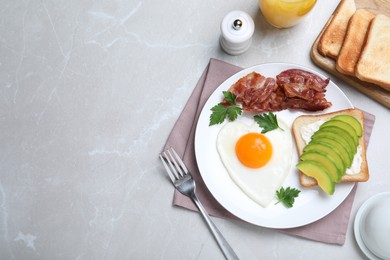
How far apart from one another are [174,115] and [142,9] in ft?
2.10

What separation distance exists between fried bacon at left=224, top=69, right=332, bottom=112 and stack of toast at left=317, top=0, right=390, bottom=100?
7.0 inches

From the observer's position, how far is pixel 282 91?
90.7 inches

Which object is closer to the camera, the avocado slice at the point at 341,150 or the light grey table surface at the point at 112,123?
the avocado slice at the point at 341,150

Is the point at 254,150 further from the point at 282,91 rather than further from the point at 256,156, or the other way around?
the point at 282,91

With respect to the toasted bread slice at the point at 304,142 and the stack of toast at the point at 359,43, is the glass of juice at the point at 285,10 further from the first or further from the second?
the toasted bread slice at the point at 304,142

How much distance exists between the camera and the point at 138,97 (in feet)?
8.15

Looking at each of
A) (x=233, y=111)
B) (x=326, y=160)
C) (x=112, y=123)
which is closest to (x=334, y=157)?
(x=326, y=160)

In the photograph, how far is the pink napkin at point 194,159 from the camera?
227 centimetres

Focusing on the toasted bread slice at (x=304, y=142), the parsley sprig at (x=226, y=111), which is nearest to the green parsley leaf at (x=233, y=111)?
the parsley sprig at (x=226, y=111)

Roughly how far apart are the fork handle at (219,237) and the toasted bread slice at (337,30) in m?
1.02

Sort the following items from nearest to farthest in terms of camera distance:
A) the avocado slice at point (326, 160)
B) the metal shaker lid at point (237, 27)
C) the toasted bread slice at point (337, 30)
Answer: the avocado slice at point (326, 160) < the metal shaker lid at point (237, 27) < the toasted bread slice at point (337, 30)

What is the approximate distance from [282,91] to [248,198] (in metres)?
0.57

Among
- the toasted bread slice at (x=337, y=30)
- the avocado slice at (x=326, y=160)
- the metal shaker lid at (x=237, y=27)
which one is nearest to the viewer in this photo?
the avocado slice at (x=326, y=160)

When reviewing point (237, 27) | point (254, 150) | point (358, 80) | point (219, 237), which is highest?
point (237, 27)
